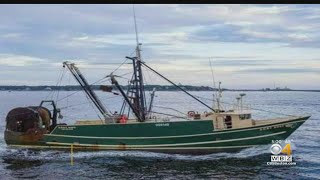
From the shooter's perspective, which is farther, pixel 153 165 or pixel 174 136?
pixel 174 136

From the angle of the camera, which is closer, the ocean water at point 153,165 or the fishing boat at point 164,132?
the ocean water at point 153,165

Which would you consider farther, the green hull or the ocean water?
the green hull

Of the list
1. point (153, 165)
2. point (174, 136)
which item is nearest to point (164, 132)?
point (174, 136)

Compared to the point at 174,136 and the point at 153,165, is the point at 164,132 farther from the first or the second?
the point at 153,165

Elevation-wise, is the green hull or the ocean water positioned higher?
the green hull

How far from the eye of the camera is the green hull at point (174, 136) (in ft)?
84.6

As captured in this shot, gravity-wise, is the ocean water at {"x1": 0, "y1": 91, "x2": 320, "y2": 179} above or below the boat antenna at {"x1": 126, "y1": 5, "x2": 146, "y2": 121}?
below

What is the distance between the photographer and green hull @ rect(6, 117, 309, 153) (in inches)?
A: 1015

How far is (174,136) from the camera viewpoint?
2634 cm

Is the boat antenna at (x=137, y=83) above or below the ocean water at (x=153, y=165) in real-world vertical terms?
above

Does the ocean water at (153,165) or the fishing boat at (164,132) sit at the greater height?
the fishing boat at (164,132)
